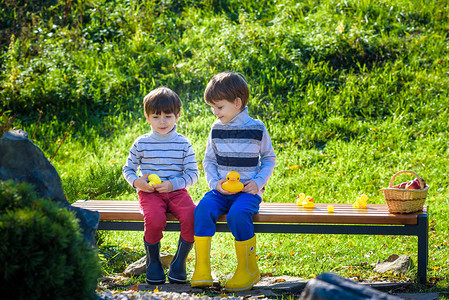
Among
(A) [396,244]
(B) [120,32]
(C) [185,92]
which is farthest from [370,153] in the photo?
(B) [120,32]

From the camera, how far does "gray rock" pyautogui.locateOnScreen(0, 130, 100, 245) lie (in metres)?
2.97

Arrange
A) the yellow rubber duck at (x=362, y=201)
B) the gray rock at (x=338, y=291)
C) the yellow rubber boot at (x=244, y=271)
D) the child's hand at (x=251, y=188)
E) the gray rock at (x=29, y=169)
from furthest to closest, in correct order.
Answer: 1. the yellow rubber duck at (x=362, y=201)
2. the child's hand at (x=251, y=188)
3. the yellow rubber boot at (x=244, y=271)
4. the gray rock at (x=29, y=169)
5. the gray rock at (x=338, y=291)

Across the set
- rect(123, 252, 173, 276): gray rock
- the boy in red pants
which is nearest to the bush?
the boy in red pants

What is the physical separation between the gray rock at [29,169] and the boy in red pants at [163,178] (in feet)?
3.26

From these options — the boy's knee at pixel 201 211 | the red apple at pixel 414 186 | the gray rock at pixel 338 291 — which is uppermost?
the red apple at pixel 414 186

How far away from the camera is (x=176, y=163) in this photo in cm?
425

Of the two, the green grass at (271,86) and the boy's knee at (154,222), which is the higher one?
the green grass at (271,86)

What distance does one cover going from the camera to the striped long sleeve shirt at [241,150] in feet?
13.7

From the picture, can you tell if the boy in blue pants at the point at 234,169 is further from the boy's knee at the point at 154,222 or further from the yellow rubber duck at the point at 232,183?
the boy's knee at the point at 154,222

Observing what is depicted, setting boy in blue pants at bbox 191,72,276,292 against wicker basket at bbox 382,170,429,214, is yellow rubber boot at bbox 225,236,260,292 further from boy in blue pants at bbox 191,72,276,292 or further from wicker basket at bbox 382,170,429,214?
wicker basket at bbox 382,170,429,214

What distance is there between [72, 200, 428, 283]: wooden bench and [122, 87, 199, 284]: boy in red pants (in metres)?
0.15

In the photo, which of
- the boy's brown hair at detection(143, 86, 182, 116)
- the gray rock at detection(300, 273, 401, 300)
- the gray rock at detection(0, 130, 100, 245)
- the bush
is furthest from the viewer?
the boy's brown hair at detection(143, 86, 182, 116)

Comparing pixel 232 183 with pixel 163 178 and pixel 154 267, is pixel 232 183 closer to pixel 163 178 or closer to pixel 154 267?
pixel 163 178

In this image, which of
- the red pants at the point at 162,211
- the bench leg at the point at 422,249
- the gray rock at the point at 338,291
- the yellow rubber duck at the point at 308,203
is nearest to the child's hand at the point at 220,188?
the red pants at the point at 162,211
